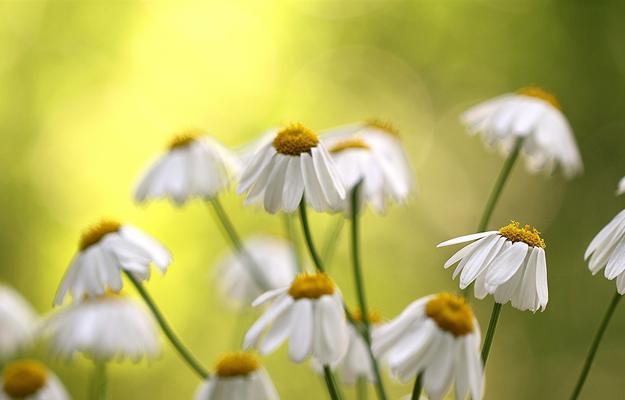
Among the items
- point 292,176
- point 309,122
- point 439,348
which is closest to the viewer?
point 439,348

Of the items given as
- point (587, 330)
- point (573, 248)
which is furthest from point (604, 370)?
point (573, 248)

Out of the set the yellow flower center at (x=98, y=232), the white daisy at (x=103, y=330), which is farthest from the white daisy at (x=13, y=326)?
the yellow flower center at (x=98, y=232)

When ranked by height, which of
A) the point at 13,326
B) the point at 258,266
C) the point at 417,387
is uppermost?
the point at 417,387

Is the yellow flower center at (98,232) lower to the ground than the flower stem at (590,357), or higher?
lower

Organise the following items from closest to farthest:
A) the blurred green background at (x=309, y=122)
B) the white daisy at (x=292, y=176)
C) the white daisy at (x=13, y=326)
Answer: the white daisy at (x=292, y=176)
the white daisy at (x=13, y=326)
the blurred green background at (x=309, y=122)

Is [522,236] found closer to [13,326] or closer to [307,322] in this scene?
[307,322]

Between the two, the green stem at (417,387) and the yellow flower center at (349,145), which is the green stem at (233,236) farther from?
the green stem at (417,387)

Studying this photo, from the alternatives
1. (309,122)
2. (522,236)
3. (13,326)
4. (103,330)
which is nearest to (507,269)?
(522,236)
